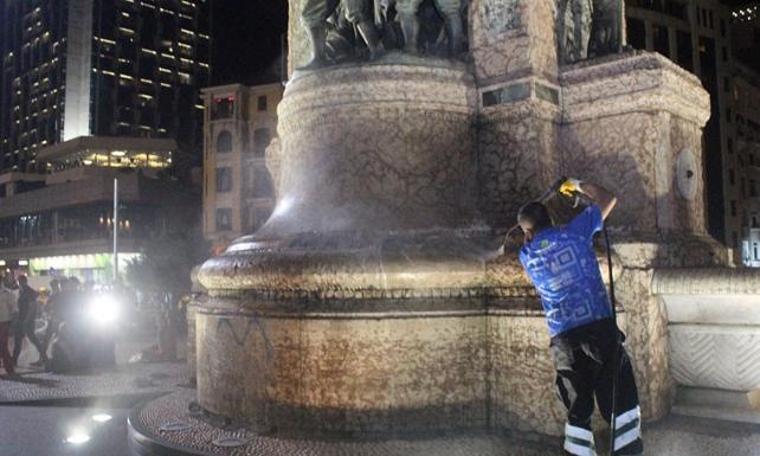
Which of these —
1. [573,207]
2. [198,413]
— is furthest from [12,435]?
[573,207]

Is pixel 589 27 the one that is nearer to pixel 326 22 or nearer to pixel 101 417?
pixel 326 22

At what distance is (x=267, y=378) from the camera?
4.82m

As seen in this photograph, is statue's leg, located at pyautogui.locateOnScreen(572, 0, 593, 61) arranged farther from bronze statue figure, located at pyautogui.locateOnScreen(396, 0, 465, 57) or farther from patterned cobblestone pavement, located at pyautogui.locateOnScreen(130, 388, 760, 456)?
patterned cobblestone pavement, located at pyautogui.locateOnScreen(130, 388, 760, 456)

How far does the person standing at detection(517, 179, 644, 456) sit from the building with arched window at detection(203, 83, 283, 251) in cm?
5021

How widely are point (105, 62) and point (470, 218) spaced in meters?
99.6

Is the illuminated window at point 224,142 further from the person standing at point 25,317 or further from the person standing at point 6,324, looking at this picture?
the person standing at point 6,324

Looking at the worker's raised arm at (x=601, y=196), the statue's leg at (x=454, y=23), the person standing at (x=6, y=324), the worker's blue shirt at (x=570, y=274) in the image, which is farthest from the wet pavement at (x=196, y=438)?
the statue's leg at (x=454, y=23)

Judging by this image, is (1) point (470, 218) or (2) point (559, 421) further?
(1) point (470, 218)

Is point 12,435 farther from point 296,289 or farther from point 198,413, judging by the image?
point 296,289

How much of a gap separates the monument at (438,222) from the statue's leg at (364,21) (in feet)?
0.08

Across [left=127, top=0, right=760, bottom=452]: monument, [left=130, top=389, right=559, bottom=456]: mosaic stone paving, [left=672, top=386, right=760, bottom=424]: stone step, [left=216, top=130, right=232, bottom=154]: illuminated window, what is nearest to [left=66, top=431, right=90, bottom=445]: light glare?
[left=130, top=389, right=559, bottom=456]: mosaic stone paving

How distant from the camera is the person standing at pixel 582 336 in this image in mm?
3488

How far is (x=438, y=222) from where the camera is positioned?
5.25 meters

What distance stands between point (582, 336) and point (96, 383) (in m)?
6.35
